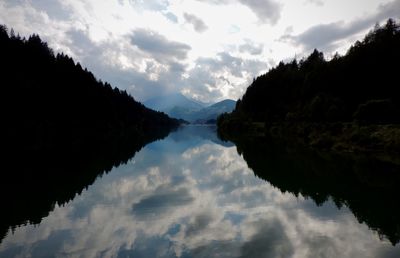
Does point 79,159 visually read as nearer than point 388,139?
No

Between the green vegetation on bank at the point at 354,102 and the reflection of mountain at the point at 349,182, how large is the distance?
7.16 metres

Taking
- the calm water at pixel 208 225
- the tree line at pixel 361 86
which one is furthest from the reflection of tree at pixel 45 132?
the tree line at pixel 361 86

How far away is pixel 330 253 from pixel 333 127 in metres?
43.8

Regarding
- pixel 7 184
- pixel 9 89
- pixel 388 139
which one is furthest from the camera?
pixel 9 89

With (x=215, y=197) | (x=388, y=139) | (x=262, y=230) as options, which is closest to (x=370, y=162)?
(x=388, y=139)

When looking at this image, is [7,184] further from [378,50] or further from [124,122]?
[124,122]

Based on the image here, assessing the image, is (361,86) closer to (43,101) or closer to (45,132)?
(45,132)

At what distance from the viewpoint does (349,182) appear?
82.6 feet

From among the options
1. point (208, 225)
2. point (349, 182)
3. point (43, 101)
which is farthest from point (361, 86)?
point (43, 101)

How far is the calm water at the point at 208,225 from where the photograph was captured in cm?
1290

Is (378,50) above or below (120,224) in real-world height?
above

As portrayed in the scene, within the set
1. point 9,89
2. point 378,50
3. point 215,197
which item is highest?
point 378,50

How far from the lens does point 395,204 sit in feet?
61.0

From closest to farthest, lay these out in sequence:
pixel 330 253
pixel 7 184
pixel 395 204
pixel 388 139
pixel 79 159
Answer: pixel 330 253, pixel 395 204, pixel 7 184, pixel 388 139, pixel 79 159
